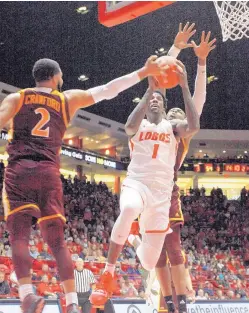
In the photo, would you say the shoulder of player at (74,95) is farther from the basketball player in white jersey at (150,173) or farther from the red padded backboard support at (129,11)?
the red padded backboard support at (129,11)

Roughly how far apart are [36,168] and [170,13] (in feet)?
49.1

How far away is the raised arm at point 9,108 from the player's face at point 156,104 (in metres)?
1.84

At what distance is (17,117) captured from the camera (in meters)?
4.85

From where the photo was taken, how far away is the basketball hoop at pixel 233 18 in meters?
7.37

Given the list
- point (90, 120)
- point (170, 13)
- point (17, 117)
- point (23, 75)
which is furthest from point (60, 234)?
point (90, 120)

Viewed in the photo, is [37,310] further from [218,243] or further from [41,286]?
[218,243]

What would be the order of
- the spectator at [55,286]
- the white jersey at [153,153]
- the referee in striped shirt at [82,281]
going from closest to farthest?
the white jersey at [153,153], the referee in striped shirt at [82,281], the spectator at [55,286]

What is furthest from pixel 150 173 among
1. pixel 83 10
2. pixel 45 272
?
pixel 83 10

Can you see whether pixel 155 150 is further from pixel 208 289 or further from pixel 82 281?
pixel 208 289

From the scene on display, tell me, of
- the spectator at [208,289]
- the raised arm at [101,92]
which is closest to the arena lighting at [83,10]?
the spectator at [208,289]

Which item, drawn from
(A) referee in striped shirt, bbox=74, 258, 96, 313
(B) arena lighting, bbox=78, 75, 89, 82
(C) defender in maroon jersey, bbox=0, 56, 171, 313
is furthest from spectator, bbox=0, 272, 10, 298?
(B) arena lighting, bbox=78, 75, 89, 82

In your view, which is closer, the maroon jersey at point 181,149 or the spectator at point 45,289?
the maroon jersey at point 181,149

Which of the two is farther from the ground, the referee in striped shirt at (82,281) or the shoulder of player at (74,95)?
the shoulder of player at (74,95)

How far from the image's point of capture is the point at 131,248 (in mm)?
18531
